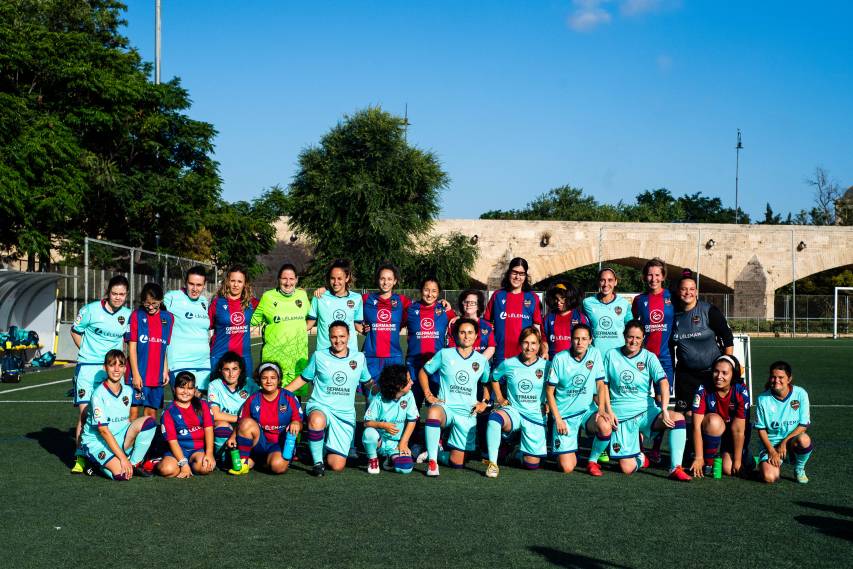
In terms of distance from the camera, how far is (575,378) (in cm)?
622

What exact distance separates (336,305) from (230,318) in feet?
2.83

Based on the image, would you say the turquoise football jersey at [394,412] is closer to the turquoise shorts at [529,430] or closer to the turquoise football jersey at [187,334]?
the turquoise shorts at [529,430]

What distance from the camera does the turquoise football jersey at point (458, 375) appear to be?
20.8 ft

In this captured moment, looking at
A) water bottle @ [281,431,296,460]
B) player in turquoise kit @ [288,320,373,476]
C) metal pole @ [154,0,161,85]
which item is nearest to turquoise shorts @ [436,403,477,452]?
player in turquoise kit @ [288,320,373,476]

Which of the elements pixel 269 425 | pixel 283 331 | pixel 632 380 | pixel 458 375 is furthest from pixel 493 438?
pixel 283 331

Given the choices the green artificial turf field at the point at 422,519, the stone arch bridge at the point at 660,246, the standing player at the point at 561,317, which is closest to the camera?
the green artificial turf field at the point at 422,519

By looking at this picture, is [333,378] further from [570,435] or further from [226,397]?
[570,435]

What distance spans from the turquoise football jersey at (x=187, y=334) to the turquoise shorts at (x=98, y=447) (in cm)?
75

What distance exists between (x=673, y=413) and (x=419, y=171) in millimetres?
30238

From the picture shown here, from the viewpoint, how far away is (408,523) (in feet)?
15.1

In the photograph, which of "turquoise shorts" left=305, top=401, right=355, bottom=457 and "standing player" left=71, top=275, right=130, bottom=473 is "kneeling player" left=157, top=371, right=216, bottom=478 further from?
"standing player" left=71, top=275, right=130, bottom=473

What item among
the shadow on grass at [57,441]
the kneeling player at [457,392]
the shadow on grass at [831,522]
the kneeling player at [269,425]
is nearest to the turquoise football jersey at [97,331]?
the shadow on grass at [57,441]

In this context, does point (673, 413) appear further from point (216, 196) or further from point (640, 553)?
point (216, 196)

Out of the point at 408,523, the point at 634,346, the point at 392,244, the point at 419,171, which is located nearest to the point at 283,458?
the point at 408,523
